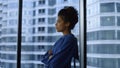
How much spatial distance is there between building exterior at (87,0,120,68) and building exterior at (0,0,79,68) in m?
0.16

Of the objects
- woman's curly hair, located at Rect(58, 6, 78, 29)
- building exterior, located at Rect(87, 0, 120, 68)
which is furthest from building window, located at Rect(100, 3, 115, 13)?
woman's curly hair, located at Rect(58, 6, 78, 29)

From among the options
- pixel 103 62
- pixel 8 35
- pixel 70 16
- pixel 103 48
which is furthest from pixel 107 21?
pixel 8 35

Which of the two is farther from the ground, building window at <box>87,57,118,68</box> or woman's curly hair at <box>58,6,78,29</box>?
woman's curly hair at <box>58,6,78,29</box>

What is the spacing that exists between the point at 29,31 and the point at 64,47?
0.63 m

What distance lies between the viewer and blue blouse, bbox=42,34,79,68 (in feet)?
5.21

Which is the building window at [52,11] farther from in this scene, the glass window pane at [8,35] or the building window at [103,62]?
the building window at [103,62]

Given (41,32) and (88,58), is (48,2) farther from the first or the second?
(88,58)

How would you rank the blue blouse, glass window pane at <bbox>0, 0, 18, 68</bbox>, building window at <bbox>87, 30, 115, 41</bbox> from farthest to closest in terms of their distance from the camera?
building window at <bbox>87, 30, 115, 41</bbox>, glass window pane at <bbox>0, 0, 18, 68</bbox>, the blue blouse

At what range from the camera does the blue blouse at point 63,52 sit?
62.5 inches

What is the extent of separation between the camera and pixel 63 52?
1600 millimetres

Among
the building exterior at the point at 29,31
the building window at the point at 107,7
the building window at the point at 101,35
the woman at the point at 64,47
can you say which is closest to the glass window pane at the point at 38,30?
the building exterior at the point at 29,31

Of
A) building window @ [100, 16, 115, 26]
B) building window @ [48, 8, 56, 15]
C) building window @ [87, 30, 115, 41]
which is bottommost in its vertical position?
building window @ [87, 30, 115, 41]

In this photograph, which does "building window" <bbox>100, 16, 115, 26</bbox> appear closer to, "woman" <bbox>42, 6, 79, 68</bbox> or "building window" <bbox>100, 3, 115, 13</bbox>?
"building window" <bbox>100, 3, 115, 13</bbox>

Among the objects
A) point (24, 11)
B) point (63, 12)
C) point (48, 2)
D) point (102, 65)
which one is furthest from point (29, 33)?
point (102, 65)
